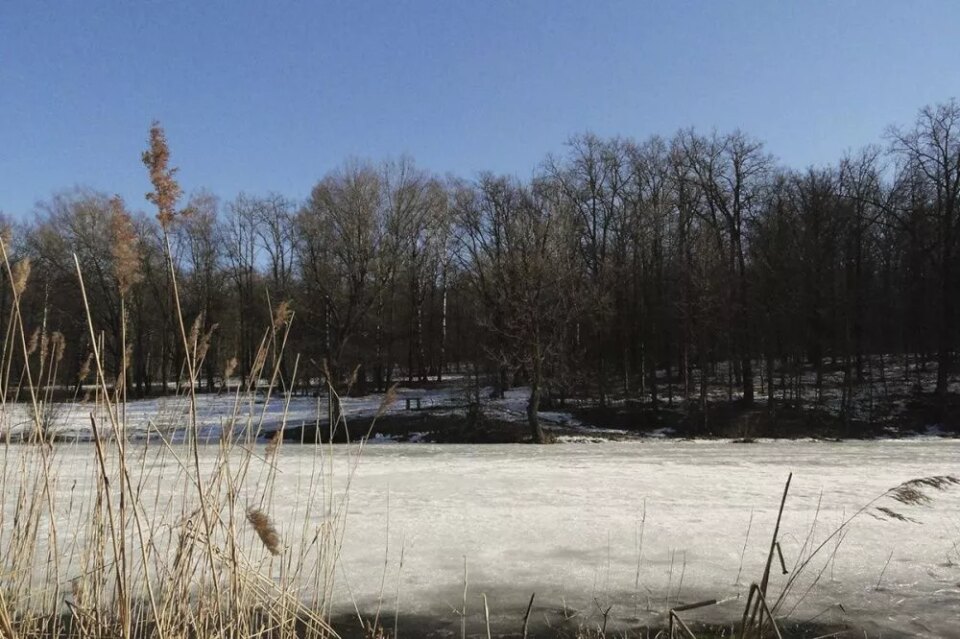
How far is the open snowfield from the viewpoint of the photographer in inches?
170

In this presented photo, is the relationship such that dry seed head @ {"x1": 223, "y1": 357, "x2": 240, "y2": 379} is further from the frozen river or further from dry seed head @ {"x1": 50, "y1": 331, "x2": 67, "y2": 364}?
the frozen river

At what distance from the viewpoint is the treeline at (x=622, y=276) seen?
2361 centimetres

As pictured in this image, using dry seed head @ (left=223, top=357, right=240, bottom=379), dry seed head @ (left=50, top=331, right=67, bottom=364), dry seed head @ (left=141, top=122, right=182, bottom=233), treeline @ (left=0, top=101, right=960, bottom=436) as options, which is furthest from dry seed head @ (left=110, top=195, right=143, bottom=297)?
treeline @ (left=0, top=101, right=960, bottom=436)

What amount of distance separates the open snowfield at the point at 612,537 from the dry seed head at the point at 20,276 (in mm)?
756

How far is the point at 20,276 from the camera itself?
186 cm

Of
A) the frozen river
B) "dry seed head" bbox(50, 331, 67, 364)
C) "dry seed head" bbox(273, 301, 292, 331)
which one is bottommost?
the frozen river

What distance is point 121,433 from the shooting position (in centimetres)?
200

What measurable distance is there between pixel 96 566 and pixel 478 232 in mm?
35644

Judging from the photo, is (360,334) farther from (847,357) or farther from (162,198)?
(162,198)

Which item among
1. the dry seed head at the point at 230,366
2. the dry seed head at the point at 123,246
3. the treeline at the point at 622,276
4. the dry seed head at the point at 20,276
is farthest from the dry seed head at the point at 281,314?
the treeline at the point at 622,276

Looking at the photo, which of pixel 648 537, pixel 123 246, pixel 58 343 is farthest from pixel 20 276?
pixel 648 537

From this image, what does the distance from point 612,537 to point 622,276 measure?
2898 centimetres

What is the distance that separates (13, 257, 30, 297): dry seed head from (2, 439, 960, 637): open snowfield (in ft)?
2.48

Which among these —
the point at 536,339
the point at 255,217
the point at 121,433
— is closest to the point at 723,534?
the point at 121,433
